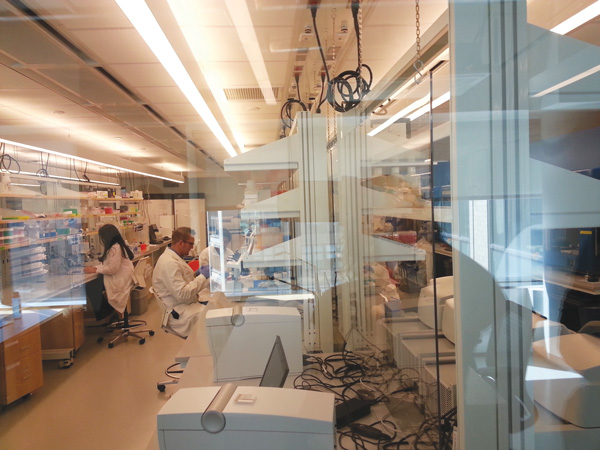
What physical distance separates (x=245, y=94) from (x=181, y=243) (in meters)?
1.48

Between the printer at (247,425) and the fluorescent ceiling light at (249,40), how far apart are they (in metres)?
2.02

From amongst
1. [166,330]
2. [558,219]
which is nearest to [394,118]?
[558,219]

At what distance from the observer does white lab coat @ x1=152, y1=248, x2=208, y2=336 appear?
2.90m

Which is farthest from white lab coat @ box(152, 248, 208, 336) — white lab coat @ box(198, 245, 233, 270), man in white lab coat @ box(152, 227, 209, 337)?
white lab coat @ box(198, 245, 233, 270)

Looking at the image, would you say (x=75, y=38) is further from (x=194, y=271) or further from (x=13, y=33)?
(x=194, y=271)

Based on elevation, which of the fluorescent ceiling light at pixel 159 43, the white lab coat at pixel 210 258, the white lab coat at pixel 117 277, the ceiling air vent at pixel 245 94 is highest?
the ceiling air vent at pixel 245 94

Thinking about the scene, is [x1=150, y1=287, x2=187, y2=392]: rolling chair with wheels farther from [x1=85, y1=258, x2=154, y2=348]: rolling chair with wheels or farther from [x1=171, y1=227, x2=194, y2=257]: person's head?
[x1=85, y1=258, x2=154, y2=348]: rolling chair with wheels

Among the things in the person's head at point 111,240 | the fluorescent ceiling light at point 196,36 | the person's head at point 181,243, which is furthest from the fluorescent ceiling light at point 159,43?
the person's head at point 111,240

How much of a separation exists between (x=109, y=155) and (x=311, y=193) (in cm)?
541

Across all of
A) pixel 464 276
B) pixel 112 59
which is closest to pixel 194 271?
pixel 112 59

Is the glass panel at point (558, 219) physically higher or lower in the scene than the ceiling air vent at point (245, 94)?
lower

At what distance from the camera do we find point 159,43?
2.04 metres

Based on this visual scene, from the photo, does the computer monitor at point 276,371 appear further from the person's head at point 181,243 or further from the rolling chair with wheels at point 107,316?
the rolling chair with wheels at point 107,316

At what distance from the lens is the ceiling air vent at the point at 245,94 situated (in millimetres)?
3122
